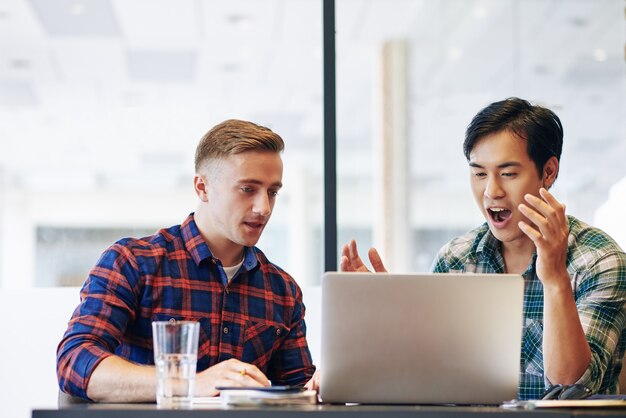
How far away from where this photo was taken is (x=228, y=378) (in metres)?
1.62

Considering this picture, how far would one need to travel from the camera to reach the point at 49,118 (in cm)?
309

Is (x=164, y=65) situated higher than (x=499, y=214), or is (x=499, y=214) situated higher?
(x=164, y=65)

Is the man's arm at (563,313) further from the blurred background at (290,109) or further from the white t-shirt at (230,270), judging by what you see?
the blurred background at (290,109)

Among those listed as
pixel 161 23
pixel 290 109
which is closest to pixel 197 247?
pixel 290 109

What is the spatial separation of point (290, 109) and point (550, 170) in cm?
113

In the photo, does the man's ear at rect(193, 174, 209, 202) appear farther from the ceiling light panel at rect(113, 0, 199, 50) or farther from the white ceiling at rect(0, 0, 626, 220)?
the ceiling light panel at rect(113, 0, 199, 50)

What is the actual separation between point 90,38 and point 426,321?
2038mm

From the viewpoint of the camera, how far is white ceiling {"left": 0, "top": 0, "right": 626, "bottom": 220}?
3092mm

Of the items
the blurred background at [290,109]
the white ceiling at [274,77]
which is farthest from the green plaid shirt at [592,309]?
the white ceiling at [274,77]

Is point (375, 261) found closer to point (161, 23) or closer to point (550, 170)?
point (550, 170)

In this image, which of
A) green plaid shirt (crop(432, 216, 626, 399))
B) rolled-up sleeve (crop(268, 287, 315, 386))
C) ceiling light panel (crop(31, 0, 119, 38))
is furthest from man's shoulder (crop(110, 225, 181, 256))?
ceiling light panel (crop(31, 0, 119, 38))

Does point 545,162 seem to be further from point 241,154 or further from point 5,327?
point 5,327

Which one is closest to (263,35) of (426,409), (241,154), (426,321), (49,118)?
(49,118)

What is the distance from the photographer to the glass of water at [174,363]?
1.52 m
